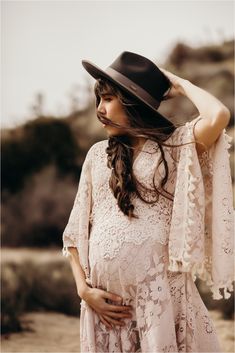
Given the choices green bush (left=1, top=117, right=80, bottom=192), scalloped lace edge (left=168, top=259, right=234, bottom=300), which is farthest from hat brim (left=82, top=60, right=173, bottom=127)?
green bush (left=1, top=117, right=80, bottom=192)

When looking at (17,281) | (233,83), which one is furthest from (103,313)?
(233,83)

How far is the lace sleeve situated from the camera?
2.85m

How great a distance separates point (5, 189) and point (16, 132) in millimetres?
1000

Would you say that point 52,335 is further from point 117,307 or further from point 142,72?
point 142,72

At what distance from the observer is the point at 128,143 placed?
113 inches

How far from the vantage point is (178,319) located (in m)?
2.73

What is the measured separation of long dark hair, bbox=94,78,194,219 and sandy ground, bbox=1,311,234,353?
2998 mm

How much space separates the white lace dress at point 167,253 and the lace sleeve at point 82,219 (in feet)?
0.05

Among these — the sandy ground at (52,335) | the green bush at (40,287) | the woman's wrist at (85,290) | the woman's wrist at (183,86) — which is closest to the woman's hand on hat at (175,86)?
the woman's wrist at (183,86)

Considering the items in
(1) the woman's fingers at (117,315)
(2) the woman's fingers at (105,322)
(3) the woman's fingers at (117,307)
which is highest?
(3) the woman's fingers at (117,307)

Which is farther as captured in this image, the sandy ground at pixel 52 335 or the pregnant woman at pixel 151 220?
the sandy ground at pixel 52 335

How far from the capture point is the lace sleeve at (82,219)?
2.85m

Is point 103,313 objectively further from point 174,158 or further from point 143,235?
point 174,158

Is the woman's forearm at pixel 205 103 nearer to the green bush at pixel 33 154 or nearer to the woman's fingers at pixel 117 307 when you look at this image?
the woman's fingers at pixel 117 307
